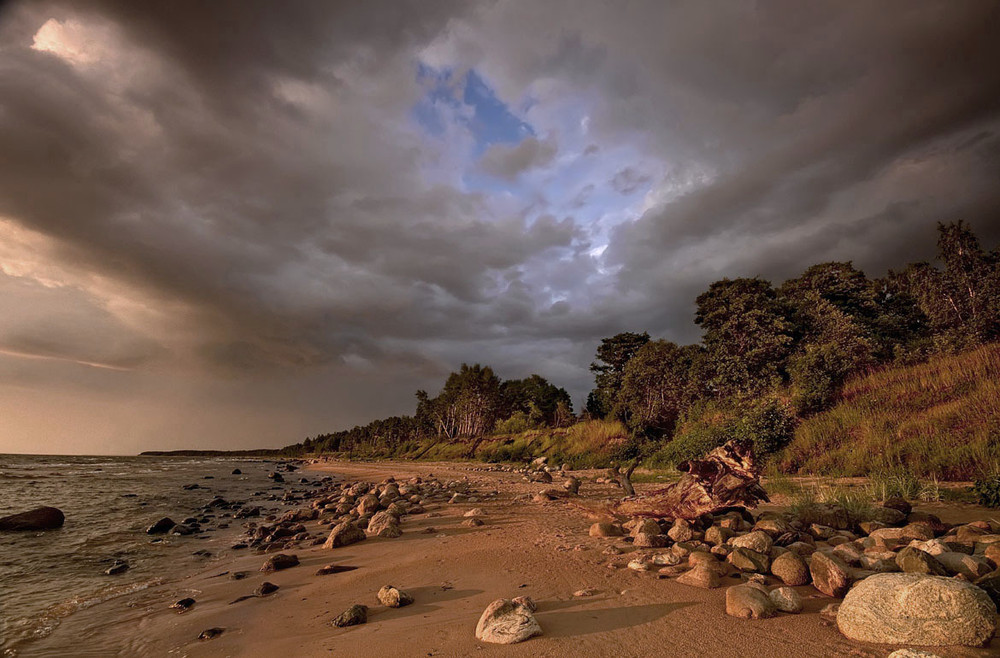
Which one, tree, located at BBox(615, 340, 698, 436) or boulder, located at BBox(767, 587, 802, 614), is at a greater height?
tree, located at BBox(615, 340, 698, 436)

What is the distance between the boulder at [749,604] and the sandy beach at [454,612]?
0.08 m

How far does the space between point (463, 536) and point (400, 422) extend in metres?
105

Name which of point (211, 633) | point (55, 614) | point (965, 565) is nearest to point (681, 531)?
point (965, 565)

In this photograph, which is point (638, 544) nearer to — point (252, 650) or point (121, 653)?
point (252, 650)

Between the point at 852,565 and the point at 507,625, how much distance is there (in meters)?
4.14

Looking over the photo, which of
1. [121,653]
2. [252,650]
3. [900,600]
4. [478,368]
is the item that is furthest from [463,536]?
[478,368]

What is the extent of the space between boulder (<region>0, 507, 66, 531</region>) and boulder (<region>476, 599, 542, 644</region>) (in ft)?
53.4

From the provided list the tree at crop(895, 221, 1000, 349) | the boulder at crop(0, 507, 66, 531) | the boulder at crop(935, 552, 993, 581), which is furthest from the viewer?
the tree at crop(895, 221, 1000, 349)

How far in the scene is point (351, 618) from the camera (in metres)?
4.49

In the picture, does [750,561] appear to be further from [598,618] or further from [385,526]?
[385,526]

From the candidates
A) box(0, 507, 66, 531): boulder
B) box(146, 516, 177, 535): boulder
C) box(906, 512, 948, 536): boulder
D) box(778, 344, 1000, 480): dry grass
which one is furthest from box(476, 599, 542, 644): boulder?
box(0, 507, 66, 531): boulder

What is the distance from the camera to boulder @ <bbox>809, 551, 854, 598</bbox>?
13.5 feet

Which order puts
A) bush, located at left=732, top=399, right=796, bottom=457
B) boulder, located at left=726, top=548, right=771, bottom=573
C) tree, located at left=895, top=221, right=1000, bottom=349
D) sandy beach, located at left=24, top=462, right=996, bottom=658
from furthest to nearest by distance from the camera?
tree, located at left=895, top=221, right=1000, bottom=349 < bush, located at left=732, top=399, right=796, bottom=457 < boulder, located at left=726, top=548, right=771, bottom=573 < sandy beach, located at left=24, top=462, right=996, bottom=658

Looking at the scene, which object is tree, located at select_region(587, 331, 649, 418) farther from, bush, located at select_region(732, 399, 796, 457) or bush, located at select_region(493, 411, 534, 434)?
bush, located at select_region(732, 399, 796, 457)
